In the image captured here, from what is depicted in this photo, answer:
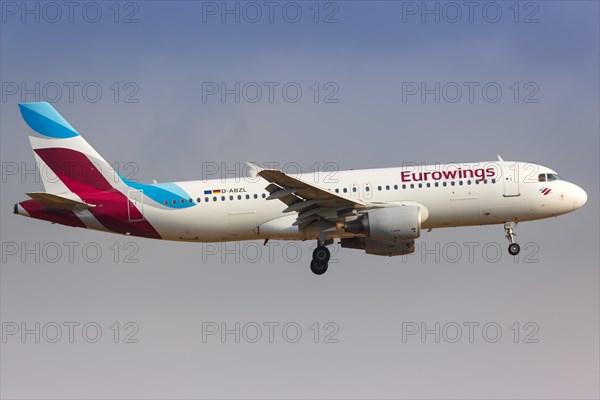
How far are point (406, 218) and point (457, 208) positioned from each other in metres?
2.78

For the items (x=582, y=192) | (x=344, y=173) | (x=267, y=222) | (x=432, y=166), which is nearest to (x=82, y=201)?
(x=267, y=222)

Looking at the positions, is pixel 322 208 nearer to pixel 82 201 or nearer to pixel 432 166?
pixel 432 166

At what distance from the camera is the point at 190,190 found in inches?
2169

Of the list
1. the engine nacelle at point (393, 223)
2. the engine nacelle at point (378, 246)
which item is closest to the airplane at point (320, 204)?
the engine nacelle at point (393, 223)

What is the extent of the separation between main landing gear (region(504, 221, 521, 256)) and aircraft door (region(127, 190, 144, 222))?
17006 mm

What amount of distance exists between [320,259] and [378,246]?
11.6 feet

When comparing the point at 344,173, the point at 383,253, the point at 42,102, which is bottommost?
the point at 383,253

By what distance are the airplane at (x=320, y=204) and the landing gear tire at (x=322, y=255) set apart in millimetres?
47

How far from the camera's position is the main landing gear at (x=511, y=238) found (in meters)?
54.5

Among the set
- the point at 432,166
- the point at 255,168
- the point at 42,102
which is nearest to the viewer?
the point at 255,168

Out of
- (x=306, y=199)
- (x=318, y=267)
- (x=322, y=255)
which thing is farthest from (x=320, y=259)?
(x=306, y=199)

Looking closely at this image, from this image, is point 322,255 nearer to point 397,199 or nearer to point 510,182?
point 397,199

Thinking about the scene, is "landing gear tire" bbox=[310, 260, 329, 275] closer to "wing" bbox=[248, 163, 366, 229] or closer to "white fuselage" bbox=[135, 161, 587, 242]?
"white fuselage" bbox=[135, 161, 587, 242]

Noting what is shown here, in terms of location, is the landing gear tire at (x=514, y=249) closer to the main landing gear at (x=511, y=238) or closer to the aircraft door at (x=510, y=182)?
the main landing gear at (x=511, y=238)
